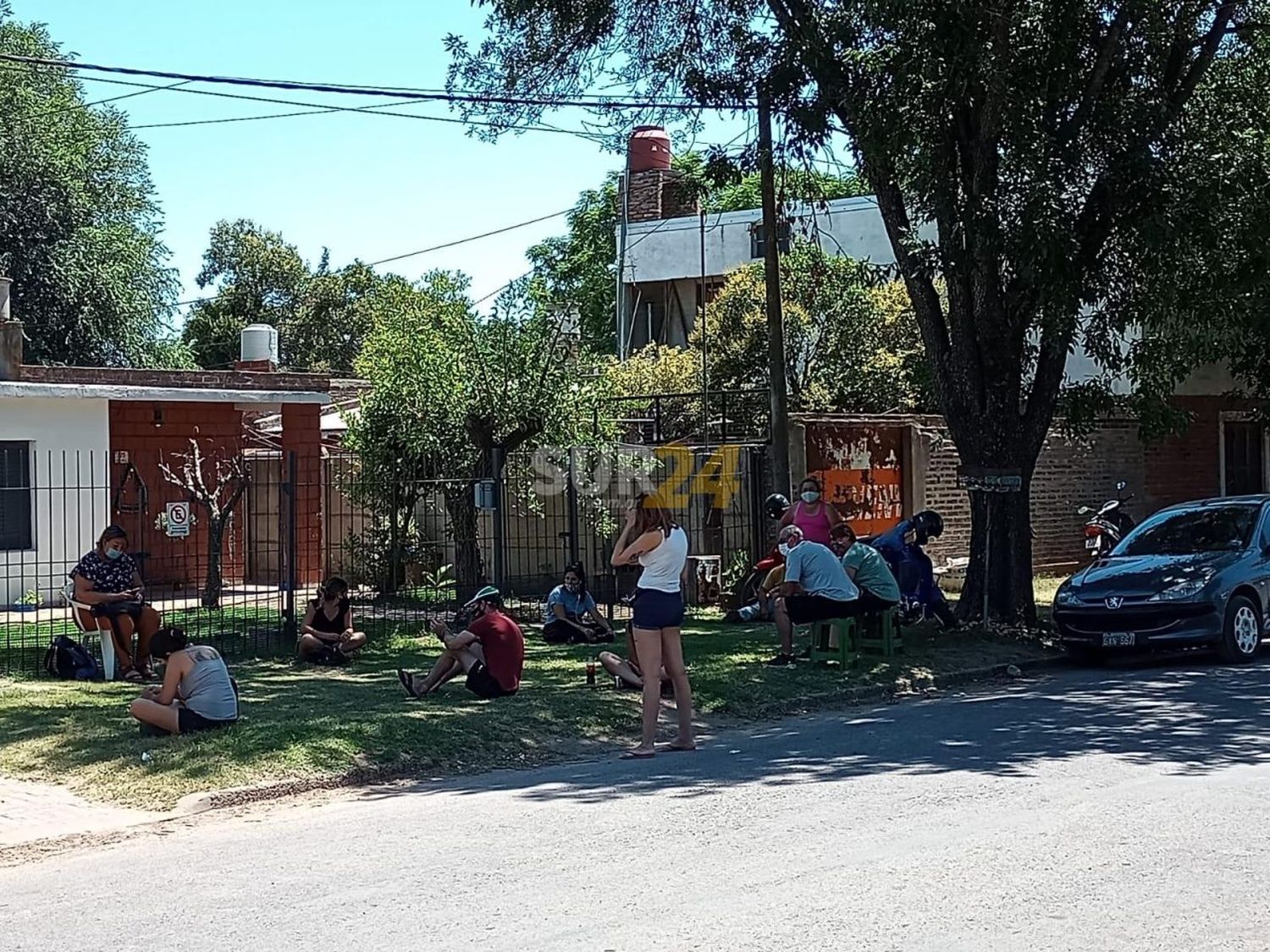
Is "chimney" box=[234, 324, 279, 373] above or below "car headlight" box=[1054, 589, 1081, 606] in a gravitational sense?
above

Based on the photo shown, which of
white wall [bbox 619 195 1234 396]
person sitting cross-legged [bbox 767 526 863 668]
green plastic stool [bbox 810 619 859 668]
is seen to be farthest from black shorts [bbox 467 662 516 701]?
white wall [bbox 619 195 1234 396]

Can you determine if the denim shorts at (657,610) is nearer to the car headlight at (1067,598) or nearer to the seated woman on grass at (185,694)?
the seated woman on grass at (185,694)

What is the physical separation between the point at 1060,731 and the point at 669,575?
3053 mm

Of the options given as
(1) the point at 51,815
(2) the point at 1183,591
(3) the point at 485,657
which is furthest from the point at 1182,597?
(1) the point at 51,815

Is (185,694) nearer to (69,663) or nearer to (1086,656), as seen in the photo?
(69,663)

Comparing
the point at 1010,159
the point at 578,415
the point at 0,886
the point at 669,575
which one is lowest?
the point at 0,886

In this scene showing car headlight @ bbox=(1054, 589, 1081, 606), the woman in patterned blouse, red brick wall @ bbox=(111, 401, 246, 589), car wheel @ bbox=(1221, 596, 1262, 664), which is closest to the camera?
the woman in patterned blouse

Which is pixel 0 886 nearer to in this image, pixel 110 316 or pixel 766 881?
pixel 766 881

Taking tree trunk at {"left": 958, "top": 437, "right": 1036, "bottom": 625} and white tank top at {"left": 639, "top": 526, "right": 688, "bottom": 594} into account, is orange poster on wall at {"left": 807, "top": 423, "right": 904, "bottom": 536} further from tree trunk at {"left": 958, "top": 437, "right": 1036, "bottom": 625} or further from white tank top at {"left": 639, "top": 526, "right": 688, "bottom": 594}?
white tank top at {"left": 639, "top": 526, "right": 688, "bottom": 594}

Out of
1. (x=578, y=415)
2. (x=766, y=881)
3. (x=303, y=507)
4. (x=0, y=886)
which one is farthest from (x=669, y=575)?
(x=303, y=507)

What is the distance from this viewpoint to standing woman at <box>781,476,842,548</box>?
55.3 feet

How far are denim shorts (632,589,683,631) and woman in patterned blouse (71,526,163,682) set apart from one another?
19.0 feet

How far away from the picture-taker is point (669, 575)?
407 inches

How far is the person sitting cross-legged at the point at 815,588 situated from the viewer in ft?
46.2
